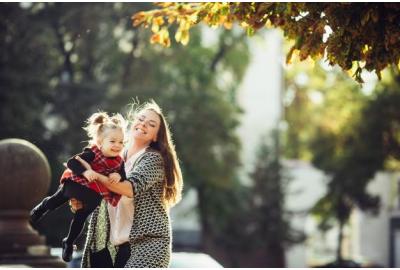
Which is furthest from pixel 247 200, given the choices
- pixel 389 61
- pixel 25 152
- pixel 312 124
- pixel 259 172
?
pixel 389 61

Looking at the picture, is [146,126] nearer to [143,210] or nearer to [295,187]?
[143,210]

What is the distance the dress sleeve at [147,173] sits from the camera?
18.6 feet

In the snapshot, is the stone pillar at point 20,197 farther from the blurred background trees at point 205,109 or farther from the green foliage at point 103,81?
the green foliage at point 103,81

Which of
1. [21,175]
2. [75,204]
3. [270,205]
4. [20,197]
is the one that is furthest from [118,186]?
[270,205]

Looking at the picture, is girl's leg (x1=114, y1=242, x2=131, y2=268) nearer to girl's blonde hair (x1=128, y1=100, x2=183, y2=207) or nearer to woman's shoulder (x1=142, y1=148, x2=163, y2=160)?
girl's blonde hair (x1=128, y1=100, x2=183, y2=207)

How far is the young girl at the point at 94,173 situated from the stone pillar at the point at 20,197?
4524 millimetres

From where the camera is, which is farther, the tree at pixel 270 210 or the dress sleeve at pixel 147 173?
the tree at pixel 270 210

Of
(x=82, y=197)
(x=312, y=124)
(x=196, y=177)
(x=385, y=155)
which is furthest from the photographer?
(x=312, y=124)

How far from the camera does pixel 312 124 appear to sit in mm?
42750

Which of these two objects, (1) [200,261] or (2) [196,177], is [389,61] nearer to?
(1) [200,261]

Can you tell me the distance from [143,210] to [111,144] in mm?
483

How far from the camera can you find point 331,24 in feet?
23.4

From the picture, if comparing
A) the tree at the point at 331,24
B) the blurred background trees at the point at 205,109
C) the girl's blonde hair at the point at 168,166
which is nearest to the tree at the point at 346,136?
the blurred background trees at the point at 205,109

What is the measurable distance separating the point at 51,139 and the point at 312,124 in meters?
19.7
